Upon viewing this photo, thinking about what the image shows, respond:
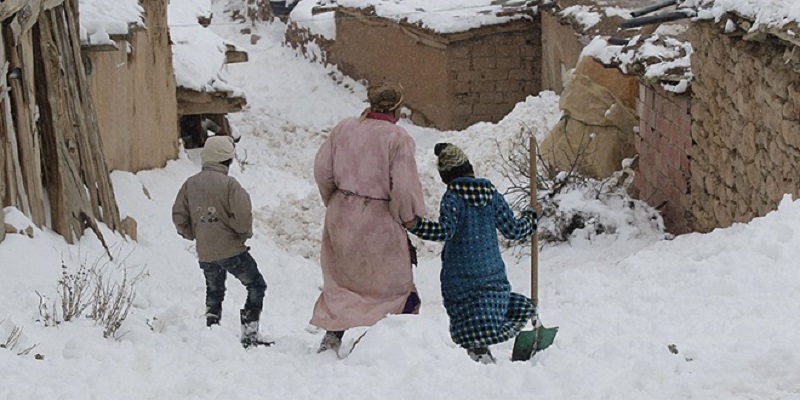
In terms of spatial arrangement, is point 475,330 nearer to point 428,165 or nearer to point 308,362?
point 308,362

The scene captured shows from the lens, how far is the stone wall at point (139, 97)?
11.9 metres

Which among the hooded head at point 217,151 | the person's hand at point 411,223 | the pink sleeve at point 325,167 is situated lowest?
the person's hand at point 411,223

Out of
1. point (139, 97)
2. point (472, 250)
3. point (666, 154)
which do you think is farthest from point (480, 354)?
point (139, 97)

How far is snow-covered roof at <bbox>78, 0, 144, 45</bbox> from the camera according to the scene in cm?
1095

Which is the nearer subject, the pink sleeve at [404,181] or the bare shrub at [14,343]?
the bare shrub at [14,343]

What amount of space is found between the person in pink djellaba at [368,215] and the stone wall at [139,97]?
5.60 m

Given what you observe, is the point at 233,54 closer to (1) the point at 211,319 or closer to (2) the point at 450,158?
(1) the point at 211,319

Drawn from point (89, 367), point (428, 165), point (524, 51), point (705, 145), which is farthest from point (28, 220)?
point (524, 51)

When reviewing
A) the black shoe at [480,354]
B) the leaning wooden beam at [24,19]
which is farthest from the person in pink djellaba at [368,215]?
the leaning wooden beam at [24,19]

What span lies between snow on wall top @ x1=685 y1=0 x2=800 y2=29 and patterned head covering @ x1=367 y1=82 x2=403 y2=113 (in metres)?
2.56

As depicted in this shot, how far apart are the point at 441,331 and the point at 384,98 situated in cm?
117

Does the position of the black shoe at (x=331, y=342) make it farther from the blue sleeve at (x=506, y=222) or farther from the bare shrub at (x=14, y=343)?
the bare shrub at (x=14, y=343)

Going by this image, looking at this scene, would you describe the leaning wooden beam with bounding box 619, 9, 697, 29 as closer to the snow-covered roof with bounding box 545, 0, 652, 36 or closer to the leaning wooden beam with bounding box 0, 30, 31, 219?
the snow-covered roof with bounding box 545, 0, 652, 36

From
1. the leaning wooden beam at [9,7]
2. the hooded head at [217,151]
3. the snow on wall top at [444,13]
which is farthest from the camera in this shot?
the snow on wall top at [444,13]
